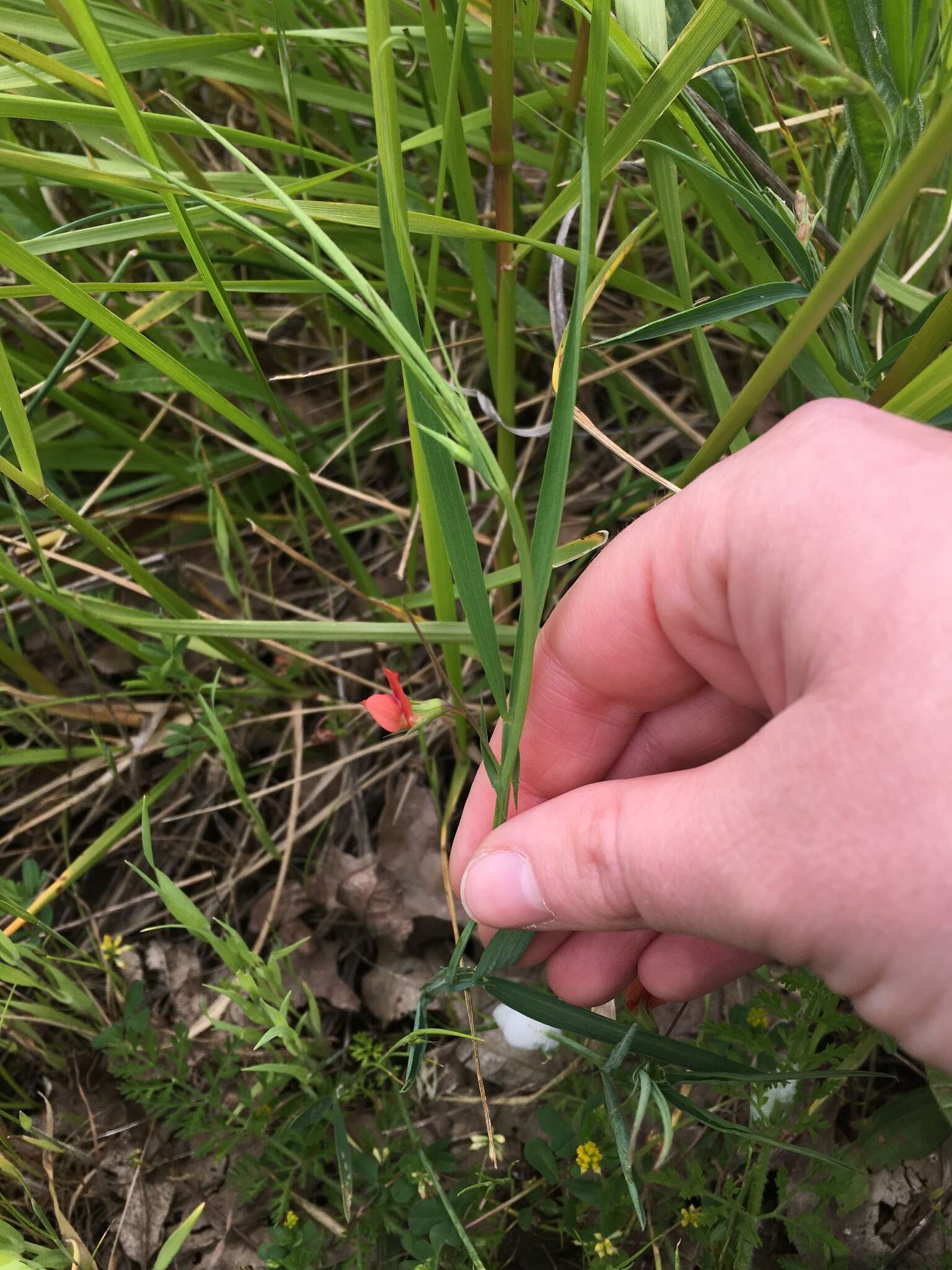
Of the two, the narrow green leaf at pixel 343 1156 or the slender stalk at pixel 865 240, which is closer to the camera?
the slender stalk at pixel 865 240

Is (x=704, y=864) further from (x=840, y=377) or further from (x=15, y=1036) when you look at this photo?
(x=15, y=1036)

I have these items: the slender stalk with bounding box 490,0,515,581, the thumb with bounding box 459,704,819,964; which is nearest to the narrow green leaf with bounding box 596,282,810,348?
the slender stalk with bounding box 490,0,515,581

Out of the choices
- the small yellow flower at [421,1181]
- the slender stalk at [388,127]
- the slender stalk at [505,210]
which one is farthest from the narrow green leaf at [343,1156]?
the slender stalk at [505,210]

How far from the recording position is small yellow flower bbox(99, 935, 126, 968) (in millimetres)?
1562

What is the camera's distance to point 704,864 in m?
0.94

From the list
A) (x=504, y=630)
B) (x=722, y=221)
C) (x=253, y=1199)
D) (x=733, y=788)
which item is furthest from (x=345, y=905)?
(x=722, y=221)

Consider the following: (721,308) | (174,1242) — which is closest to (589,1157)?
(174,1242)

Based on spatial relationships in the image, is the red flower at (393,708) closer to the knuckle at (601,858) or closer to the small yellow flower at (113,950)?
the knuckle at (601,858)

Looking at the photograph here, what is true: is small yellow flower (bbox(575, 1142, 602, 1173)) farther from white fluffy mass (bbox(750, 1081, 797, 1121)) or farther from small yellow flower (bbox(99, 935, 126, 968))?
small yellow flower (bbox(99, 935, 126, 968))

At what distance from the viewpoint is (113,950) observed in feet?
5.28

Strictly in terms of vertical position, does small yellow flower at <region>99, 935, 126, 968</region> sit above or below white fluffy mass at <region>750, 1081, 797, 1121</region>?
below

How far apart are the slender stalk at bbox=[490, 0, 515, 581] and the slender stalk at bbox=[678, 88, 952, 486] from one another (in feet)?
1.63

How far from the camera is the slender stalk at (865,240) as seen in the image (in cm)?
72

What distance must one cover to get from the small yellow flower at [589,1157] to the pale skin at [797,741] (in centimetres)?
41
